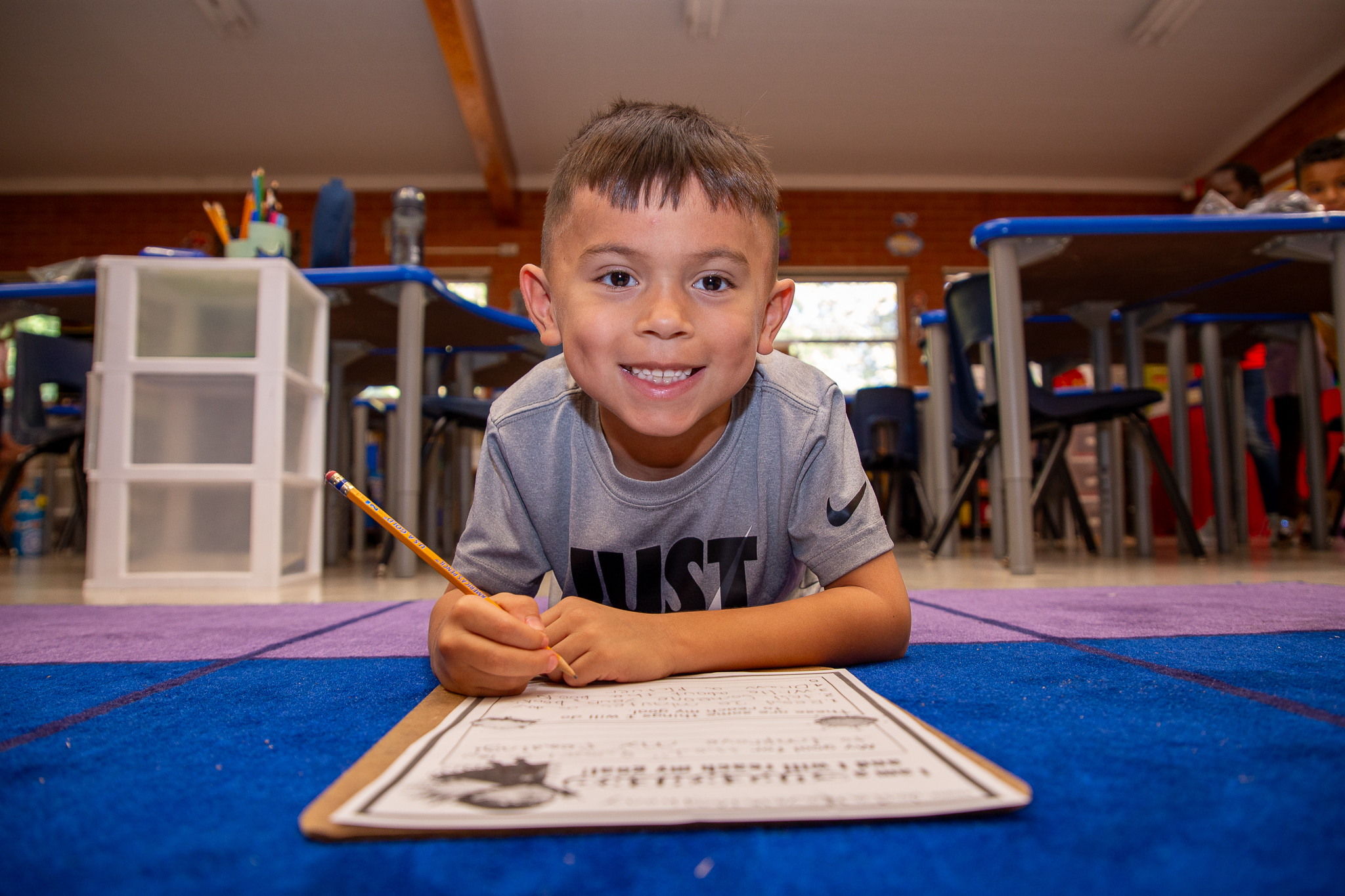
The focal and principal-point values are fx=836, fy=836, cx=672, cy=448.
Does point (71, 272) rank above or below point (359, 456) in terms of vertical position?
above

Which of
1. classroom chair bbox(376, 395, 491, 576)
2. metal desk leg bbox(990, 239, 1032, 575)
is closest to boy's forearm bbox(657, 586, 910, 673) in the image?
metal desk leg bbox(990, 239, 1032, 575)

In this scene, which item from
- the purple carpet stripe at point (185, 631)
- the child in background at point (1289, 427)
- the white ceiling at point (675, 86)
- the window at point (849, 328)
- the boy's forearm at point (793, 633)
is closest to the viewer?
the boy's forearm at point (793, 633)

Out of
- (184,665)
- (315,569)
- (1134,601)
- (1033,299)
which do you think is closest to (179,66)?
(315,569)

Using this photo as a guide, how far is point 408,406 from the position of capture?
215cm

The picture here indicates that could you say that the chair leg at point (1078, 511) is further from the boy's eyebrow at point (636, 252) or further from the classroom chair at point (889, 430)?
the boy's eyebrow at point (636, 252)

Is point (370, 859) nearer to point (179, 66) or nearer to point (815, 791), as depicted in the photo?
A: point (815, 791)

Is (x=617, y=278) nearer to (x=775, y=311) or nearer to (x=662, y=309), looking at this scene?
(x=662, y=309)

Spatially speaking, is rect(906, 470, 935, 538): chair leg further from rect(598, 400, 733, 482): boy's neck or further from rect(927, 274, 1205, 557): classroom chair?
rect(598, 400, 733, 482): boy's neck

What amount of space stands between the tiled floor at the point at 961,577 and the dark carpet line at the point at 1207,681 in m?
0.74

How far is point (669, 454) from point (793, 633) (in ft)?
0.83

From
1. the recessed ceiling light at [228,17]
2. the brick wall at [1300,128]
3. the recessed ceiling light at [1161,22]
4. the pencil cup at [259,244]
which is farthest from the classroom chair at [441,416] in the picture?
the brick wall at [1300,128]

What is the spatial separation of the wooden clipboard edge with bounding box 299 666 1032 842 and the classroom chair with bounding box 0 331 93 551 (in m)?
3.27

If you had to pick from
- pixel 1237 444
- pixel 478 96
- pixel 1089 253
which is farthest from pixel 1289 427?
pixel 478 96

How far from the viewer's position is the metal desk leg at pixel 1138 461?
2.51 metres
